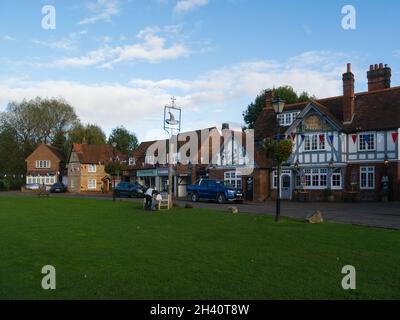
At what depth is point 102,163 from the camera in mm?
66125

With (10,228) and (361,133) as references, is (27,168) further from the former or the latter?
(10,228)

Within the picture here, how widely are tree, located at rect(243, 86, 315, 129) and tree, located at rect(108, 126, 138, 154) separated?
110 feet

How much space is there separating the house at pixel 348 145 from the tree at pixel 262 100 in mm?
18952

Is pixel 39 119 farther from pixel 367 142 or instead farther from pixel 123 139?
pixel 367 142

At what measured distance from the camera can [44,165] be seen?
70.6 metres

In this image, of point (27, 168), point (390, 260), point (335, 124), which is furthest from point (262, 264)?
point (27, 168)

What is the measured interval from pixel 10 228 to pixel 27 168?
2386 inches

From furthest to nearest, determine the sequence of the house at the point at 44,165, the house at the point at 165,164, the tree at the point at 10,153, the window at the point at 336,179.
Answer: the tree at the point at 10,153, the house at the point at 44,165, the house at the point at 165,164, the window at the point at 336,179

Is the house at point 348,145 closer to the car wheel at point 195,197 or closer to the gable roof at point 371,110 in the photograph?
the gable roof at point 371,110

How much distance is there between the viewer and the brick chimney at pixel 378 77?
3859cm

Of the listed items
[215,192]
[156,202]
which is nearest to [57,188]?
[215,192]

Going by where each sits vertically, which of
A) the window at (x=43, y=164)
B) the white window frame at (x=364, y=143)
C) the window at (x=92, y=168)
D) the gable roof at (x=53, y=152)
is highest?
the gable roof at (x=53, y=152)

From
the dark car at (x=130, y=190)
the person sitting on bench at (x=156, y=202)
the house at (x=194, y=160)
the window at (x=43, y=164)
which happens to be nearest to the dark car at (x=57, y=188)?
the house at (x=194, y=160)

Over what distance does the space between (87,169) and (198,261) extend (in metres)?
58.4
